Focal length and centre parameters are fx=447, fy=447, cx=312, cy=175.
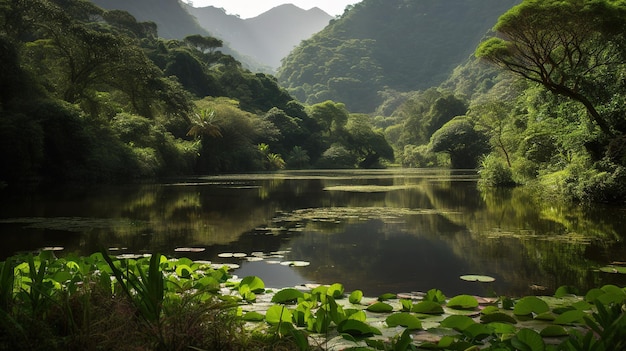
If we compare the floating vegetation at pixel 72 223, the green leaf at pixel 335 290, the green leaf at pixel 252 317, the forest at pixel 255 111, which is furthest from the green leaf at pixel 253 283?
the forest at pixel 255 111

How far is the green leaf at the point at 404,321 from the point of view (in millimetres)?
2902

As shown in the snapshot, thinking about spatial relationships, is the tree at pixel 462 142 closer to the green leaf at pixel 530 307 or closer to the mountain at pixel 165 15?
the green leaf at pixel 530 307

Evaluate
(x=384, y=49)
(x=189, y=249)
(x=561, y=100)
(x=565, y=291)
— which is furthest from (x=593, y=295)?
(x=384, y=49)

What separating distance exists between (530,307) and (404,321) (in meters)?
1.04

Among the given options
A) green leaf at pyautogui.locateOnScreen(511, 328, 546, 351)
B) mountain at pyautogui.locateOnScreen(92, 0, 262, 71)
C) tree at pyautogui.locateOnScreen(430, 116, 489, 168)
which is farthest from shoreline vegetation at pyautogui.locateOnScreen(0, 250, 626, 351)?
mountain at pyautogui.locateOnScreen(92, 0, 262, 71)

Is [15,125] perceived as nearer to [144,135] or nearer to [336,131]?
[144,135]

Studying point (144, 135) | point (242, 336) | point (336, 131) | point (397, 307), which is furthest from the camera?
point (336, 131)

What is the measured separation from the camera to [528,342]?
91.6 inches

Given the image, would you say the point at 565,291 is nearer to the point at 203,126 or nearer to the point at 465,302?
the point at 465,302

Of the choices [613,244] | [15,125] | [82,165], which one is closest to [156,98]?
[82,165]

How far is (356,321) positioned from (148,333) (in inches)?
47.9

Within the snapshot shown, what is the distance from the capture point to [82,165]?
80.7ft

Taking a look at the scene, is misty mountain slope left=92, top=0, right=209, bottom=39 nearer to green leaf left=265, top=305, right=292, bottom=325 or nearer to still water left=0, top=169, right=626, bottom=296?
still water left=0, top=169, right=626, bottom=296

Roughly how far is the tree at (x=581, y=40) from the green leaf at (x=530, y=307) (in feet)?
40.7
